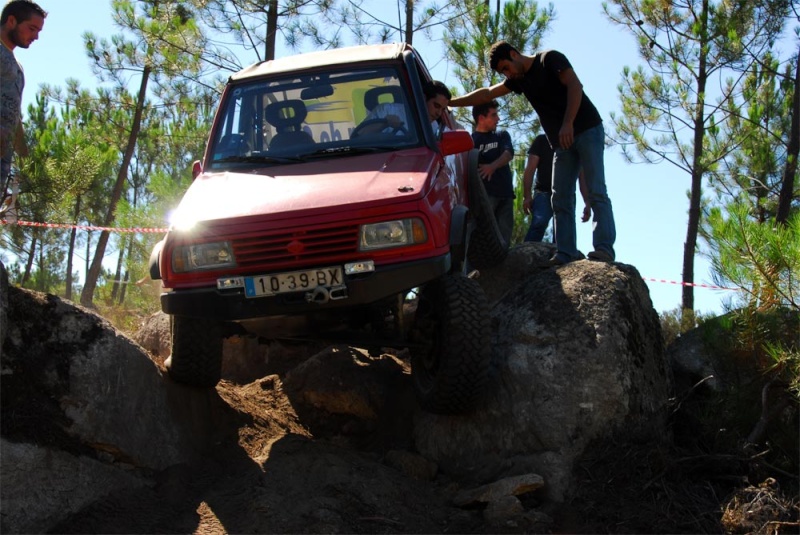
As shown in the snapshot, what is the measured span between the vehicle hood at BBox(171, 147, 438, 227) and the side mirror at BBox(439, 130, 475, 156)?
115mm

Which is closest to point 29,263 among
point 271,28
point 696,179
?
point 271,28

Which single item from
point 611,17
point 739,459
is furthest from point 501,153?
point 611,17

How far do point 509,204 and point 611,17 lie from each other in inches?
216

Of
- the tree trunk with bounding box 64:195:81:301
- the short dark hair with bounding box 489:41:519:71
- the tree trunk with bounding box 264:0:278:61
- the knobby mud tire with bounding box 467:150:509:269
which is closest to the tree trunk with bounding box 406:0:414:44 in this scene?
the tree trunk with bounding box 264:0:278:61

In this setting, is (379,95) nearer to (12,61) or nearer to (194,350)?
(194,350)

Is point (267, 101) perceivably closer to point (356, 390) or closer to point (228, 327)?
point (228, 327)

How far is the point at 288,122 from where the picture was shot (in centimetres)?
607

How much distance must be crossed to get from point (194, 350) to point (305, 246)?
1.11 metres

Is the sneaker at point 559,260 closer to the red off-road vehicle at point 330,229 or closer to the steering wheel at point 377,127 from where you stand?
the red off-road vehicle at point 330,229

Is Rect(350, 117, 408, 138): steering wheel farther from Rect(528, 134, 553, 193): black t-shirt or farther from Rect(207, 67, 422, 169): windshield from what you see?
Rect(528, 134, 553, 193): black t-shirt

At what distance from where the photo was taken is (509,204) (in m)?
8.31

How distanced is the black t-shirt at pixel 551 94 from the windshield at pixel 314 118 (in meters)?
0.98

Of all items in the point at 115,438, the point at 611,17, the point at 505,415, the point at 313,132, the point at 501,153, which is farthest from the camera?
the point at 611,17

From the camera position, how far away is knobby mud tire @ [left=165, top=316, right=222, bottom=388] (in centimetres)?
547
